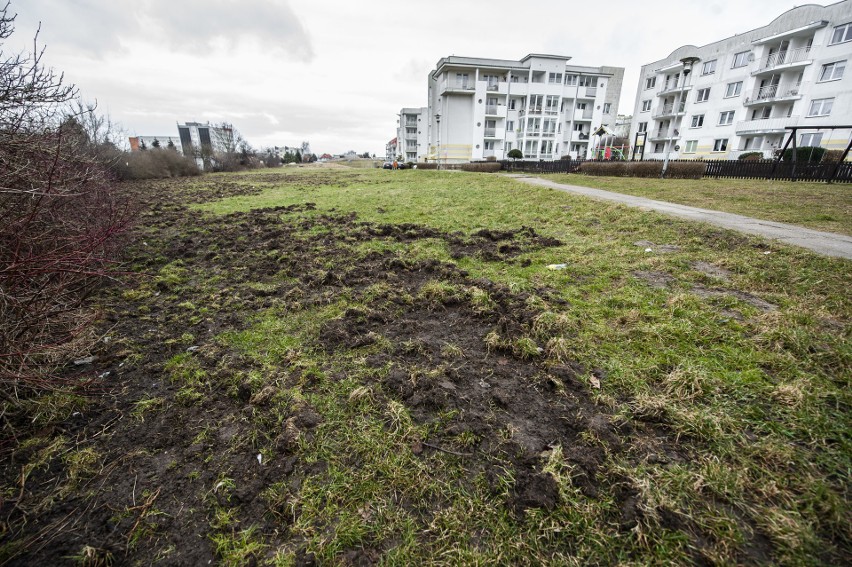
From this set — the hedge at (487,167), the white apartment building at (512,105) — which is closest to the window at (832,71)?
the white apartment building at (512,105)

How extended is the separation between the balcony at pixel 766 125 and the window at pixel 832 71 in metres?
3.14

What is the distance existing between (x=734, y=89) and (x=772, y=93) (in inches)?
153

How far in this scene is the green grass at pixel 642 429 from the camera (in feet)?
5.39

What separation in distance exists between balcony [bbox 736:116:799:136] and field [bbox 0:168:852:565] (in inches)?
1572

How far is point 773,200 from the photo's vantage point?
34.5ft

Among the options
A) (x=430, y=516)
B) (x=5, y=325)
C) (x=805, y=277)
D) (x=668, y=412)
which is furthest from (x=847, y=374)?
(x=5, y=325)

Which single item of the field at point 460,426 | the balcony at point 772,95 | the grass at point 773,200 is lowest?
the field at point 460,426

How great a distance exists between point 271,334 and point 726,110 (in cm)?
5053

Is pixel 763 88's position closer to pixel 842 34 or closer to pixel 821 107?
pixel 842 34

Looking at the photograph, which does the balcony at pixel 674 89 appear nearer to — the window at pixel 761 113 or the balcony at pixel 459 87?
the window at pixel 761 113

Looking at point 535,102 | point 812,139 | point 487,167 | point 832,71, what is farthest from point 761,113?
point 487,167

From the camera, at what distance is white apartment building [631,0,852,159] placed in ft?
92.0

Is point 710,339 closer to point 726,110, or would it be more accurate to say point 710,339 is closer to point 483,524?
point 483,524

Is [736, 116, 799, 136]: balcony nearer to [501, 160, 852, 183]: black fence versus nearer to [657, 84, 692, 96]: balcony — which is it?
[657, 84, 692, 96]: balcony
